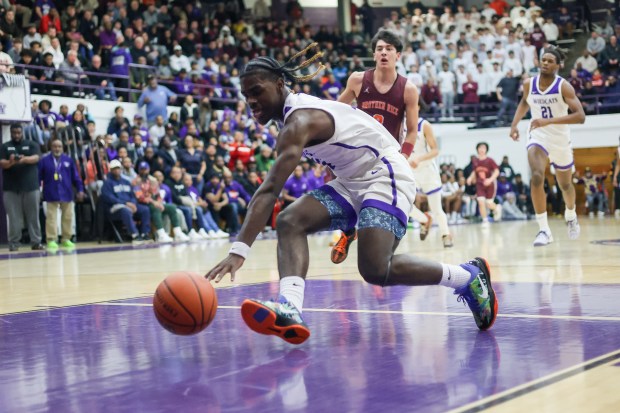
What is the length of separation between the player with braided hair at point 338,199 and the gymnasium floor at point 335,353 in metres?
0.25

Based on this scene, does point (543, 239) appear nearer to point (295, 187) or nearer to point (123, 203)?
point (123, 203)

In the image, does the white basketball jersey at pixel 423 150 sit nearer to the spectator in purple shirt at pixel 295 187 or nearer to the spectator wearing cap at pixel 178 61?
the spectator in purple shirt at pixel 295 187

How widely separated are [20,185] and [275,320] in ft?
38.0

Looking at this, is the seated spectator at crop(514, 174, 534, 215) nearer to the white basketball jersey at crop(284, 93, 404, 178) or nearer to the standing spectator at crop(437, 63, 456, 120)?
the standing spectator at crop(437, 63, 456, 120)

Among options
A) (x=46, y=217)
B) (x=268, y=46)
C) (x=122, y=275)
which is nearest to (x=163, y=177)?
(x=46, y=217)

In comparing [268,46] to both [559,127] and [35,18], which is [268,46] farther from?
[559,127]

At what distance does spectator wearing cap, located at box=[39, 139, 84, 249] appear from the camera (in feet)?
49.6

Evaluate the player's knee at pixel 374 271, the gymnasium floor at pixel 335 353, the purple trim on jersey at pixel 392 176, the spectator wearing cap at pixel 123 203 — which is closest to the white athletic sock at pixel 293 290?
the gymnasium floor at pixel 335 353

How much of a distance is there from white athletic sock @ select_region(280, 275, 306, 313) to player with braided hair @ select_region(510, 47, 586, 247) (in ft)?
21.1

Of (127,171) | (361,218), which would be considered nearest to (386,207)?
(361,218)

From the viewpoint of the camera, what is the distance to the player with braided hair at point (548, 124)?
1036 centimetres

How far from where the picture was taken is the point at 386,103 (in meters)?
8.13

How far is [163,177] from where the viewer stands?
A: 679 inches

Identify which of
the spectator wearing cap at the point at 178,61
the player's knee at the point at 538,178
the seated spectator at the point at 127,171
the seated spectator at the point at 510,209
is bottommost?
the seated spectator at the point at 510,209
